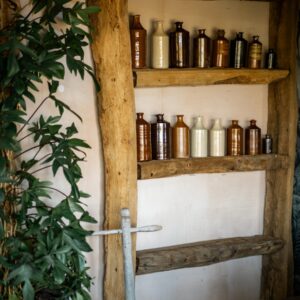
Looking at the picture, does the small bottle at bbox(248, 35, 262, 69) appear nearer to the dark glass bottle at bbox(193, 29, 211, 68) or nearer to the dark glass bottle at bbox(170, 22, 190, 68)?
the dark glass bottle at bbox(193, 29, 211, 68)

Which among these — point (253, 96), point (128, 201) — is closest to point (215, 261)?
point (128, 201)

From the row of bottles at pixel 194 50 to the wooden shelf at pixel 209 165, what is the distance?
483 millimetres

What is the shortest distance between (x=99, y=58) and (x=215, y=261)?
4.12 ft

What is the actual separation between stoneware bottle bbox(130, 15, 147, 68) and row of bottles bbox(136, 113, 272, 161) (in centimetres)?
26

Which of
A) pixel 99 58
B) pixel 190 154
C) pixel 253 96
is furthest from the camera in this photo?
pixel 253 96

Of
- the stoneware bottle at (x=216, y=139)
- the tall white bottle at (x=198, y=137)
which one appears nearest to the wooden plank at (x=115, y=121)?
the tall white bottle at (x=198, y=137)

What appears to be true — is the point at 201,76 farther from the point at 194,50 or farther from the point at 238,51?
the point at 238,51

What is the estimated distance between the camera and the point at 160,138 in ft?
8.42

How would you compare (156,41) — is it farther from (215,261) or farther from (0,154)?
(215,261)

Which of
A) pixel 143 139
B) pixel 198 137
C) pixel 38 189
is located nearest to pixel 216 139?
pixel 198 137

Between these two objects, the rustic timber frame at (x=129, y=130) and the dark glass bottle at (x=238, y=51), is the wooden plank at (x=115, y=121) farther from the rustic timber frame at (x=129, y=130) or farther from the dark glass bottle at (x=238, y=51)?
the dark glass bottle at (x=238, y=51)

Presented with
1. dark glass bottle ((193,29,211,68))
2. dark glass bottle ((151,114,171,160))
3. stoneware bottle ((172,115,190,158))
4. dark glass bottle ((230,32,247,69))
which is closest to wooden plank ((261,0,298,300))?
dark glass bottle ((230,32,247,69))

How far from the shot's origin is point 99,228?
2498mm

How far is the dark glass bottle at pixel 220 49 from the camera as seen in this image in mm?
2654
